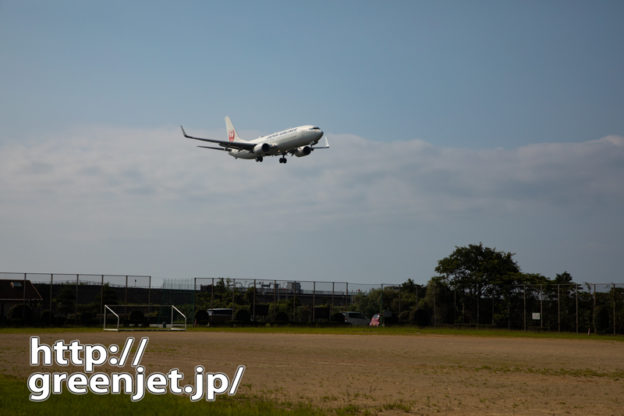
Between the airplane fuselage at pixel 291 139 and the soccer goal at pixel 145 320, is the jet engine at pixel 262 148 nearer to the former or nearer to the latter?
the airplane fuselage at pixel 291 139

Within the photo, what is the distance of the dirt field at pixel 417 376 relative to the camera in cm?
1101

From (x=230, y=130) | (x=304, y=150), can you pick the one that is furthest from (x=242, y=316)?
(x=230, y=130)

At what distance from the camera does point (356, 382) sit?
13.6 meters

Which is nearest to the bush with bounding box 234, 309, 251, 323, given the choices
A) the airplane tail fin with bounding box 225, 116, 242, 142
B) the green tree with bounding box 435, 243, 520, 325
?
the green tree with bounding box 435, 243, 520, 325

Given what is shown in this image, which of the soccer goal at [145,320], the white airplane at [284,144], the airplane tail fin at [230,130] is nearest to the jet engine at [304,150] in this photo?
the white airplane at [284,144]

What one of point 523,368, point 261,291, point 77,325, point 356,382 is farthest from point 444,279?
point 356,382

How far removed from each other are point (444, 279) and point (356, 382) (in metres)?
52.5

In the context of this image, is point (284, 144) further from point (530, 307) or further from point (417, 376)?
point (417, 376)

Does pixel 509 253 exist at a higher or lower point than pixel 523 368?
higher

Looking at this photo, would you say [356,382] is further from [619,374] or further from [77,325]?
[77,325]

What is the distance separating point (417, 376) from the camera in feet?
48.7

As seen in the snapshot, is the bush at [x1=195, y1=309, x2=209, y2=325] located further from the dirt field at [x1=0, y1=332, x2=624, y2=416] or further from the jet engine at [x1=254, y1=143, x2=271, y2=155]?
the dirt field at [x1=0, y1=332, x2=624, y2=416]

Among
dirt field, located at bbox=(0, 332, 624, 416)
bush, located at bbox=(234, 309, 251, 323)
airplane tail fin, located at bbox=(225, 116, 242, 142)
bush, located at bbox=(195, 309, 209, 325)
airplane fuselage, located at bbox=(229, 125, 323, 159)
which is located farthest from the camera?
airplane tail fin, located at bbox=(225, 116, 242, 142)

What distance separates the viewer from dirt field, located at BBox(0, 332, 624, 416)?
11.0 m
